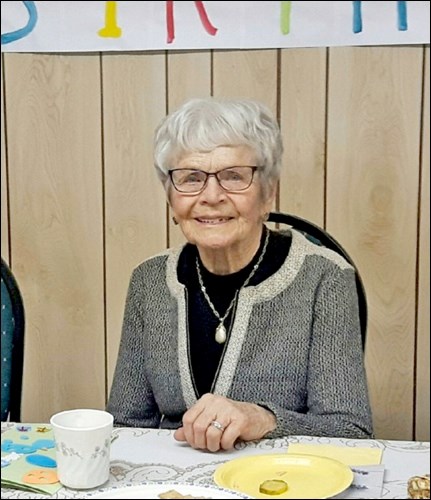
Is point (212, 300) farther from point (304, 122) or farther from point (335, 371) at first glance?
point (304, 122)

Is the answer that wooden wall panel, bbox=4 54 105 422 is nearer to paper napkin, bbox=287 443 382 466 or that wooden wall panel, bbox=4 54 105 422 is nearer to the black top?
the black top

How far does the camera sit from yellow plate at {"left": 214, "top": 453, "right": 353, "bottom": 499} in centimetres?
88

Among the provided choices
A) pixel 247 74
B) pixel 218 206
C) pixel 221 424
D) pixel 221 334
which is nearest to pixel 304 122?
pixel 247 74

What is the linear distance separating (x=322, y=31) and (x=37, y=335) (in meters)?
0.80

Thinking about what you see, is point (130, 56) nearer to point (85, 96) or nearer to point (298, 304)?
point (85, 96)

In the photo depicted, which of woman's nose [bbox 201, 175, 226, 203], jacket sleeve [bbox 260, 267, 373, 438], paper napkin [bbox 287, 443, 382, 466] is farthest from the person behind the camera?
woman's nose [bbox 201, 175, 226, 203]

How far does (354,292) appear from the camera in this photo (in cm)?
133

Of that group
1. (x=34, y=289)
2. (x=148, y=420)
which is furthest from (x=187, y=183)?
(x=34, y=289)

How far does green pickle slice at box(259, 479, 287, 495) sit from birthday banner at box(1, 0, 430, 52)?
497 millimetres

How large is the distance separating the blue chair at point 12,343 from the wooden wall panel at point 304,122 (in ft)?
1.85

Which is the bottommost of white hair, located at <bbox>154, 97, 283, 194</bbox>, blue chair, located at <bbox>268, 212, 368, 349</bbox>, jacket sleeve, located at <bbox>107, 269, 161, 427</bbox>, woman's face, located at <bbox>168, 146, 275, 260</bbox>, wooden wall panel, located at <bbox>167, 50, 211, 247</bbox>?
jacket sleeve, located at <bbox>107, 269, 161, 427</bbox>

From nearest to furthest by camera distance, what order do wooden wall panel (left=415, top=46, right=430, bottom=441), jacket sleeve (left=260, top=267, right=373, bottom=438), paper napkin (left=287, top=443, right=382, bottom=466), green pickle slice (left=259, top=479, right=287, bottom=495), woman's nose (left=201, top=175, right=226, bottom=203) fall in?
green pickle slice (left=259, top=479, right=287, bottom=495), paper napkin (left=287, top=443, right=382, bottom=466), jacket sleeve (left=260, top=267, right=373, bottom=438), woman's nose (left=201, top=175, right=226, bottom=203), wooden wall panel (left=415, top=46, right=430, bottom=441)

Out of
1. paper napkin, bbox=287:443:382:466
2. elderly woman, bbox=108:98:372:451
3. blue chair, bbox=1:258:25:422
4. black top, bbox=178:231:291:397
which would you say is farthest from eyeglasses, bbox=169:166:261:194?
paper napkin, bbox=287:443:382:466

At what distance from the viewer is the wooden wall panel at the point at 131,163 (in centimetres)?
162
